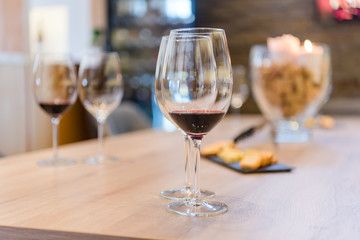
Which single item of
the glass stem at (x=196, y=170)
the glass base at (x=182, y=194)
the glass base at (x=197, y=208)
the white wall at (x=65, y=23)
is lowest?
the glass base at (x=182, y=194)

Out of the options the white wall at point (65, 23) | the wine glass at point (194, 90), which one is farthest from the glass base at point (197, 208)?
the white wall at point (65, 23)

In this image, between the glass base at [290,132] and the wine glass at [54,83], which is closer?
the wine glass at [54,83]

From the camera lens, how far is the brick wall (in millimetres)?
4105

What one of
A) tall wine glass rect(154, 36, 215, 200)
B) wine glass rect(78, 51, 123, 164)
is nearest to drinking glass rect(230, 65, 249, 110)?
wine glass rect(78, 51, 123, 164)

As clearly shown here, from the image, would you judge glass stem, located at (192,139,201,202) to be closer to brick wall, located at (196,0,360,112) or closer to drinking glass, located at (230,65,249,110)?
drinking glass, located at (230,65,249,110)

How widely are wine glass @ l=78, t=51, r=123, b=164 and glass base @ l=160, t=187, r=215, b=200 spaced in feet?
1.04

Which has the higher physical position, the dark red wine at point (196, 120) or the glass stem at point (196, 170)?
the dark red wine at point (196, 120)

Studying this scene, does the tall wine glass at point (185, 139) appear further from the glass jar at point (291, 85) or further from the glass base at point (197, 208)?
the glass jar at point (291, 85)

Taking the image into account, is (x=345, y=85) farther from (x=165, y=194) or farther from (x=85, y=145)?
(x=165, y=194)

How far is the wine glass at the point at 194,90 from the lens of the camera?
1.86 feet

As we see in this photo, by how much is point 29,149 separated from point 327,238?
10.8ft

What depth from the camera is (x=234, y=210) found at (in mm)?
581

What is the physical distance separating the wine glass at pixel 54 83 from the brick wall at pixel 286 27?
11.7ft

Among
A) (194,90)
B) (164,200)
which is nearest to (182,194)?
(164,200)
